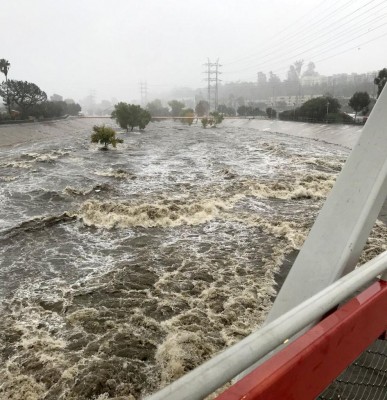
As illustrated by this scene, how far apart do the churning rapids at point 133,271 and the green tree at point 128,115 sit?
3019 centimetres

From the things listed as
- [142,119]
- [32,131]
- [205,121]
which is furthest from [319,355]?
[205,121]

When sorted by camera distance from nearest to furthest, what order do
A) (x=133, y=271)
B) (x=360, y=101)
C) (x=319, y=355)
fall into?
(x=319, y=355), (x=133, y=271), (x=360, y=101)

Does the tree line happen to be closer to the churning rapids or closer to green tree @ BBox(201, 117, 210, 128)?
green tree @ BBox(201, 117, 210, 128)

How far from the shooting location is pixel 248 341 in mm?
951

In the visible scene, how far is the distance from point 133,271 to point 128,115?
1589 inches

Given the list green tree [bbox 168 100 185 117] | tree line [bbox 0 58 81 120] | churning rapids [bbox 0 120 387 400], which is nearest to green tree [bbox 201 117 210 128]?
tree line [bbox 0 58 81 120]

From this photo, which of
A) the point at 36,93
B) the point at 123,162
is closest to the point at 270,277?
the point at 123,162

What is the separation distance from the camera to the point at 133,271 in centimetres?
739

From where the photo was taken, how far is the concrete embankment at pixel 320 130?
98.1 feet

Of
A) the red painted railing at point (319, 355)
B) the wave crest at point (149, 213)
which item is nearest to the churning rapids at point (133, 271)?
the wave crest at point (149, 213)

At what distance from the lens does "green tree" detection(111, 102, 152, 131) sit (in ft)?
145

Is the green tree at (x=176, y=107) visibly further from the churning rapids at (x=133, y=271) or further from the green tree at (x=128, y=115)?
the churning rapids at (x=133, y=271)

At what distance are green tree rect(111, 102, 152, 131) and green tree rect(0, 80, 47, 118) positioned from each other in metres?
12.5

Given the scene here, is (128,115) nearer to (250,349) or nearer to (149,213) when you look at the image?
(149,213)
